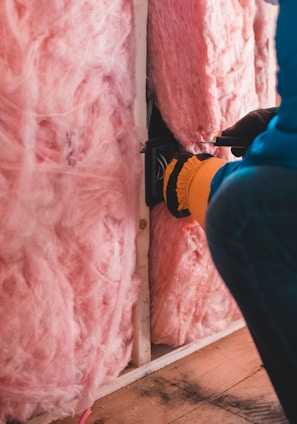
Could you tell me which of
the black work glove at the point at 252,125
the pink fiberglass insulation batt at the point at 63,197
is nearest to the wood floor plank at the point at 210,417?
the pink fiberglass insulation batt at the point at 63,197

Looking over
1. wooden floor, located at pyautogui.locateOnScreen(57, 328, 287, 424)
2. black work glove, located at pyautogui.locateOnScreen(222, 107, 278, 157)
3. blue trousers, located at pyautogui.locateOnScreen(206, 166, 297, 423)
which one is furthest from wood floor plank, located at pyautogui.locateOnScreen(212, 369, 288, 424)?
black work glove, located at pyautogui.locateOnScreen(222, 107, 278, 157)

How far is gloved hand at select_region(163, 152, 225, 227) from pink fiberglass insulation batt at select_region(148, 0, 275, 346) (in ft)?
0.22

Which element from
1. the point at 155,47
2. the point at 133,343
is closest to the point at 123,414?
the point at 133,343

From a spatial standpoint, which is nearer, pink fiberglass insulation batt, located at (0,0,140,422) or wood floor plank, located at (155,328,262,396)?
pink fiberglass insulation batt, located at (0,0,140,422)

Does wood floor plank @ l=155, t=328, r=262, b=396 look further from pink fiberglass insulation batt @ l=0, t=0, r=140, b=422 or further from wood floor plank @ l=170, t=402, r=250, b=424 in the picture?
pink fiberglass insulation batt @ l=0, t=0, r=140, b=422

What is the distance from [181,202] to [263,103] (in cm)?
61

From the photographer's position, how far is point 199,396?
4.47ft

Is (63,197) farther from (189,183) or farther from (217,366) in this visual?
(217,366)

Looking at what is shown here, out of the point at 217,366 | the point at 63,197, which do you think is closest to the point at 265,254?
the point at 63,197

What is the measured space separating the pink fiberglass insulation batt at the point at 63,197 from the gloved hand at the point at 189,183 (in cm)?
10

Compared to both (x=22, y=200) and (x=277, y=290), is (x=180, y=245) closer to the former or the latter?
(x=22, y=200)

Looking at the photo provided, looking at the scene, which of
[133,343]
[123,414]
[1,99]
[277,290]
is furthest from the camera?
[133,343]

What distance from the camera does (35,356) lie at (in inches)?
46.1

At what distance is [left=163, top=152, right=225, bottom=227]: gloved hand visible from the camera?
1.28 metres
